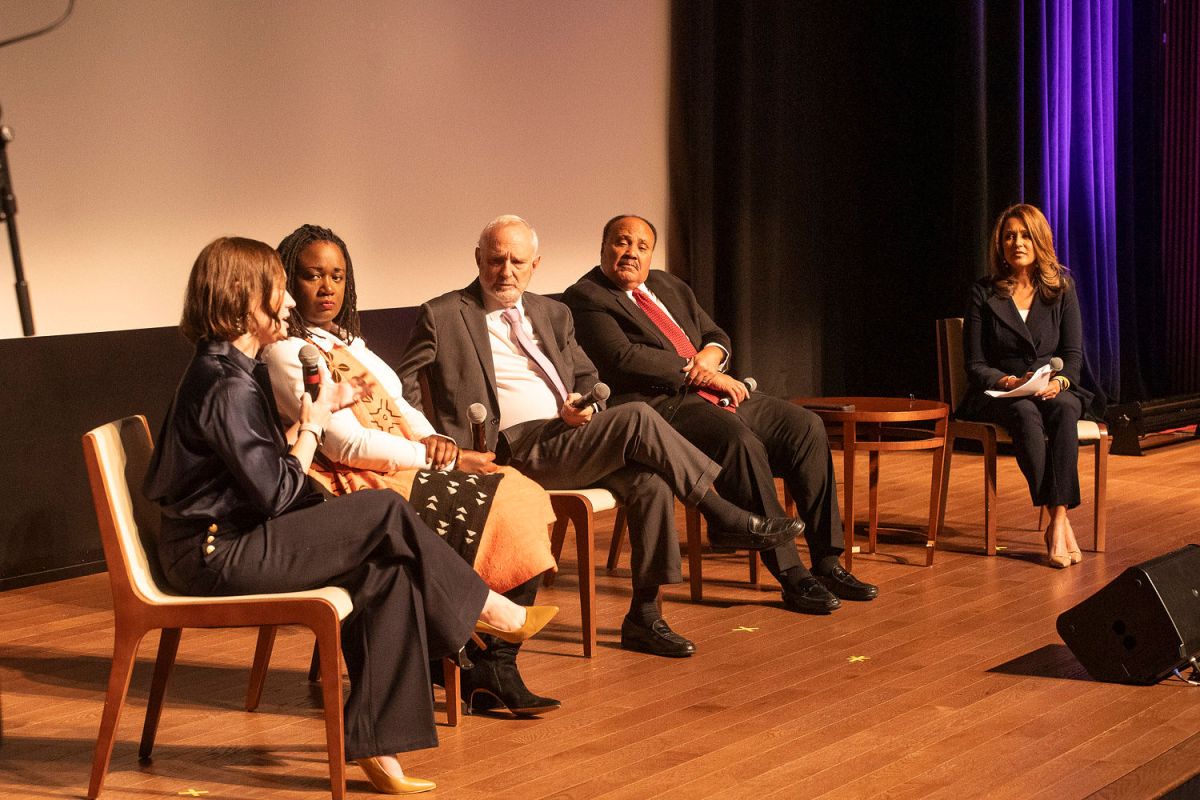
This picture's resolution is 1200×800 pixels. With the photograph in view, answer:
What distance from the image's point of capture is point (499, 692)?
3508 millimetres

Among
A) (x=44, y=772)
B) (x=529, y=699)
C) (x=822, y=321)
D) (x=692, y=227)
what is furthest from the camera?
(x=822, y=321)

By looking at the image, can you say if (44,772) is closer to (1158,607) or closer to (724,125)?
(1158,607)

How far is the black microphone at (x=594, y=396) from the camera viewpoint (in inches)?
155

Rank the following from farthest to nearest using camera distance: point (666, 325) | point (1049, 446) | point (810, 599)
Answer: point (1049, 446) < point (666, 325) < point (810, 599)

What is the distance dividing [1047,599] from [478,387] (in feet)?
6.07

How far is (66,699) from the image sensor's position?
12.2ft

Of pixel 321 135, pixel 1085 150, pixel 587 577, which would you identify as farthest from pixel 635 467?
pixel 1085 150

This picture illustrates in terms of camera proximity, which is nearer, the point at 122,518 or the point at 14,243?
the point at 14,243

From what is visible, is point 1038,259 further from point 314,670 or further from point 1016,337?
point 314,670

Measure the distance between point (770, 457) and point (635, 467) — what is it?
2.54ft

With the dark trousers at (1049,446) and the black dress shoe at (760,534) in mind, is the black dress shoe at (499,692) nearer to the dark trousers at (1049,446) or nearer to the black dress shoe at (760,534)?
the black dress shoe at (760,534)

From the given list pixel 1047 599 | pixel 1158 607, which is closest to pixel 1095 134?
pixel 1047 599

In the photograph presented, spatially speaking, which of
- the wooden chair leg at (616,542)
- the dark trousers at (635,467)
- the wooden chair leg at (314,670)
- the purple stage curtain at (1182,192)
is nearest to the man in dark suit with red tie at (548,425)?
the dark trousers at (635,467)

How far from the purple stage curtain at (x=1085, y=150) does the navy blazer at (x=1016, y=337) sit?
90.8 inches
